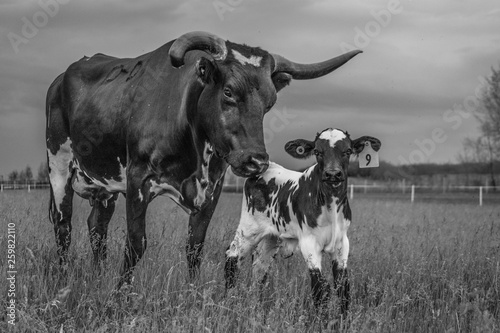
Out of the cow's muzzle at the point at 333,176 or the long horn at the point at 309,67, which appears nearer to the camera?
the cow's muzzle at the point at 333,176

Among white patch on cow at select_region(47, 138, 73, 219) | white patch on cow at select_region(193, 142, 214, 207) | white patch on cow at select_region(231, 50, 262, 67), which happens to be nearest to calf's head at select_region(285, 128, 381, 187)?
white patch on cow at select_region(193, 142, 214, 207)

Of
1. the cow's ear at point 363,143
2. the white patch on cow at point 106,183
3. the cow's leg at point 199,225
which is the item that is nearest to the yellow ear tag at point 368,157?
the cow's ear at point 363,143

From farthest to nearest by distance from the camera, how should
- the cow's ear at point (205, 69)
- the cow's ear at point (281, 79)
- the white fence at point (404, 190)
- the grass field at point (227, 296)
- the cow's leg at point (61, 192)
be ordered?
the white fence at point (404, 190) < the cow's leg at point (61, 192) < the cow's ear at point (281, 79) < the cow's ear at point (205, 69) < the grass field at point (227, 296)

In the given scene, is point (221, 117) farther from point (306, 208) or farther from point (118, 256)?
point (118, 256)

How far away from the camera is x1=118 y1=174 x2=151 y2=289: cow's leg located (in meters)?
5.85

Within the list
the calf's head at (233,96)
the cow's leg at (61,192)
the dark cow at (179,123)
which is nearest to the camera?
the calf's head at (233,96)

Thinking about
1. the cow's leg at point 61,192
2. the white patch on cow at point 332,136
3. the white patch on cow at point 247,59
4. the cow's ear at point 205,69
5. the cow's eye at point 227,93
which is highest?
the white patch on cow at point 247,59

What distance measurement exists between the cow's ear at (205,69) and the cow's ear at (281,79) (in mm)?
852

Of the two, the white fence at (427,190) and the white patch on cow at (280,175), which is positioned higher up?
the white patch on cow at (280,175)

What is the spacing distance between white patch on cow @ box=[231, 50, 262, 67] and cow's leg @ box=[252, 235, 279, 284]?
97.4 inches

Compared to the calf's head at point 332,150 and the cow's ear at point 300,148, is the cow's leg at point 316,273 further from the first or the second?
the cow's ear at point 300,148

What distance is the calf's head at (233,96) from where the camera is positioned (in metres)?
5.05

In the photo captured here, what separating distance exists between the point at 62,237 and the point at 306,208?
11.2 ft

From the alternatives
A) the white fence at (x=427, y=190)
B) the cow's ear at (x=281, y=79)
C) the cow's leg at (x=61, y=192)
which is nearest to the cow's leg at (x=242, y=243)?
the cow's ear at (x=281, y=79)
